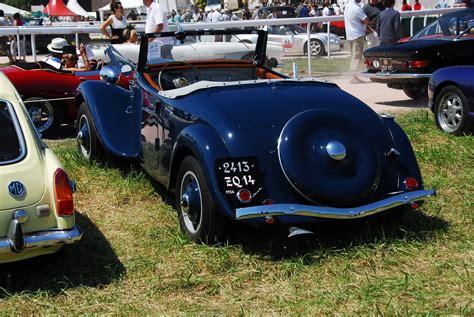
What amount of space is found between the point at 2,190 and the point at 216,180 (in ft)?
4.38

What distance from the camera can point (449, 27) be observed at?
37.6ft

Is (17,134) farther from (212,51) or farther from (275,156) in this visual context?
(212,51)

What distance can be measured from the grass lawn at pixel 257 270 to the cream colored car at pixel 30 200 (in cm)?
35

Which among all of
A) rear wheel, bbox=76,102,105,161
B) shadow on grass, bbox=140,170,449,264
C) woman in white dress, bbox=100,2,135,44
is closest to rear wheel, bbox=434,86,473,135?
shadow on grass, bbox=140,170,449,264

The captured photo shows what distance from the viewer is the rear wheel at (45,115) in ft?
29.1

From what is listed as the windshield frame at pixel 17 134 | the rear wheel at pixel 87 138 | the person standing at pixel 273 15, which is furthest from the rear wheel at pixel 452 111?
the person standing at pixel 273 15

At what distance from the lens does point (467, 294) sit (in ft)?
13.5

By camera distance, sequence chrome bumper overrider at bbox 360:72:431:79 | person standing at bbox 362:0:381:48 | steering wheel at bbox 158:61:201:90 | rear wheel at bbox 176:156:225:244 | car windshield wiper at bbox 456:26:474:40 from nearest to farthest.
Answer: rear wheel at bbox 176:156:225:244 < steering wheel at bbox 158:61:201:90 < chrome bumper overrider at bbox 360:72:431:79 < car windshield wiper at bbox 456:26:474:40 < person standing at bbox 362:0:381:48

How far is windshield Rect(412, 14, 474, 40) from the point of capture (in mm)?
11266

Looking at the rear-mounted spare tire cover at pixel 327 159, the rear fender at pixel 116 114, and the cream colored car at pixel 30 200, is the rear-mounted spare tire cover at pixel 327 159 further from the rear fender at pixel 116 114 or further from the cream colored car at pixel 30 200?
the rear fender at pixel 116 114

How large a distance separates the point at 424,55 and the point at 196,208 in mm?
6944

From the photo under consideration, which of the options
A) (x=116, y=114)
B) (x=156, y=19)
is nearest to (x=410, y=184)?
(x=116, y=114)

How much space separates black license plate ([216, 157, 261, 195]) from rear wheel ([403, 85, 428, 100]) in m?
6.99

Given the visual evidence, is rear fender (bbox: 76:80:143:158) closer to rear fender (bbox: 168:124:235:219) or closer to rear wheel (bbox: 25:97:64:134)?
rear fender (bbox: 168:124:235:219)
